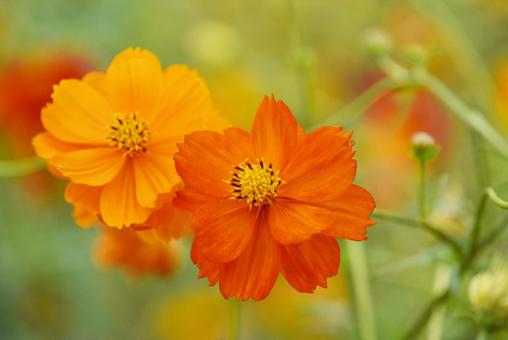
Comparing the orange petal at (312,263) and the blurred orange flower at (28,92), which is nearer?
the orange petal at (312,263)

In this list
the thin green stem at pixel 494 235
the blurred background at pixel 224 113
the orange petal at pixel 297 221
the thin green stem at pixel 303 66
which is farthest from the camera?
the blurred background at pixel 224 113

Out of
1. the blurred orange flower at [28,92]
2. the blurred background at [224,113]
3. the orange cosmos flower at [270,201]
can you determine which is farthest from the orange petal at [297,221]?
the blurred orange flower at [28,92]

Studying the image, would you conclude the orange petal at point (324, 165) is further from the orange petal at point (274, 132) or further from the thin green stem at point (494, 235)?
the thin green stem at point (494, 235)

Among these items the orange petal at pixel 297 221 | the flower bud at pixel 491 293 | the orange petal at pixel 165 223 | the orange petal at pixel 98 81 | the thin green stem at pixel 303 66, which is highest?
the thin green stem at pixel 303 66

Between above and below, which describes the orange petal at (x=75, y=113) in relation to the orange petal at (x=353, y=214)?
above

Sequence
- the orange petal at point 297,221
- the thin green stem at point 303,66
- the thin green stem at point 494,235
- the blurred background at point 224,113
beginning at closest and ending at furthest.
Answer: the orange petal at point 297,221
the thin green stem at point 494,235
the thin green stem at point 303,66
the blurred background at point 224,113

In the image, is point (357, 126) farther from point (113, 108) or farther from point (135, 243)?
point (113, 108)

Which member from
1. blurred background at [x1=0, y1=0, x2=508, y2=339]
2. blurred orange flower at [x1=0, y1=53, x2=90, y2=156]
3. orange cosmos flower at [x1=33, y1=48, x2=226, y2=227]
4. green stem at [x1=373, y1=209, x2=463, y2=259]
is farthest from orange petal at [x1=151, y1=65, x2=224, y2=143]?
blurred orange flower at [x1=0, y1=53, x2=90, y2=156]
